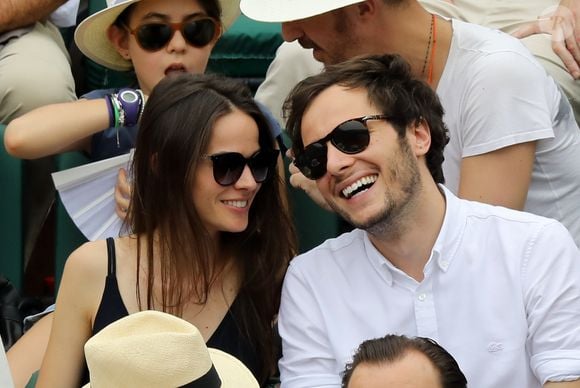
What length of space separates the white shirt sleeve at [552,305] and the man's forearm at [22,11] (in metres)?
2.13

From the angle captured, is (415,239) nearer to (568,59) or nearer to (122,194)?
(122,194)

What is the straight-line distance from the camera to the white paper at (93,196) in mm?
3443

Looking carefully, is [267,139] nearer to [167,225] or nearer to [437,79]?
[167,225]

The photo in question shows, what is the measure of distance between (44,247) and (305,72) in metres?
1.14

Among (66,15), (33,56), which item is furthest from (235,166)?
(66,15)

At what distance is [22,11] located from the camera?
13.4 ft

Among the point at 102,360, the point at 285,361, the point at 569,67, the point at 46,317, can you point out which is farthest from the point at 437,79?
the point at 102,360

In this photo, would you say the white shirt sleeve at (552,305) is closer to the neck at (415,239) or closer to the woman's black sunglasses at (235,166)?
the neck at (415,239)

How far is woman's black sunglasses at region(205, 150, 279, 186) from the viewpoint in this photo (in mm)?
2971

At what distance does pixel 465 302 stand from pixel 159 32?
132 centimetres

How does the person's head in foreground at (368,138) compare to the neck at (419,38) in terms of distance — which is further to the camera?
the neck at (419,38)

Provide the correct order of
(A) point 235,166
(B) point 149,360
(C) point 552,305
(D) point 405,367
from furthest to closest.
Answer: (A) point 235,166, (C) point 552,305, (D) point 405,367, (B) point 149,360

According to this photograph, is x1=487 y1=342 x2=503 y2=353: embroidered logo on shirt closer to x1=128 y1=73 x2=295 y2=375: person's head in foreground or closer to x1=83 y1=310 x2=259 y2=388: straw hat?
x1=128 y1=73 x2=295 y2=375: person's head in foreground

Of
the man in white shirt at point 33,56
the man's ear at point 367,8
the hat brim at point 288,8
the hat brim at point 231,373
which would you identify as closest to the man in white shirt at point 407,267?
the hat brim at point 231,373
